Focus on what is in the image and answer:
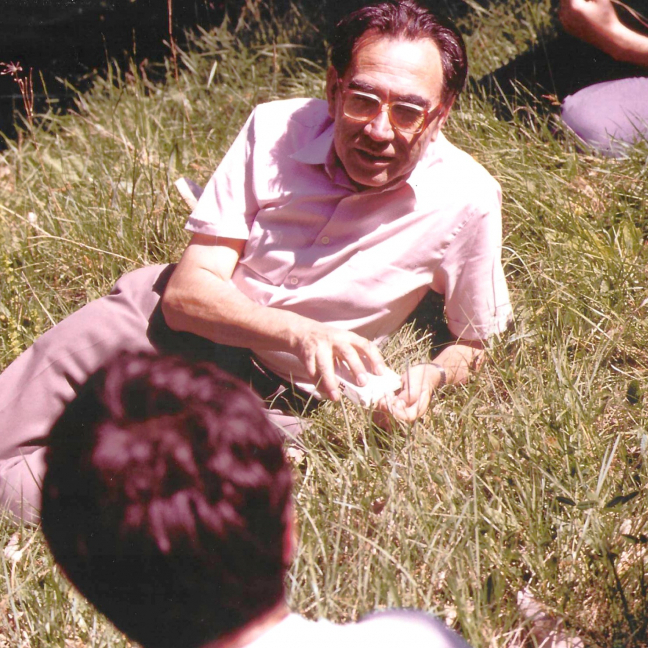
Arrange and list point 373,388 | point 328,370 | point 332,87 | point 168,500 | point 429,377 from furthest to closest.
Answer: point 332,87 → point 429,377 → point 373,388 → point 328,370 → point 168,500

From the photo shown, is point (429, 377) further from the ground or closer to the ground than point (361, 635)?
closer to the ground

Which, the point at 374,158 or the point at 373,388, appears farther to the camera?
the point at 374,158

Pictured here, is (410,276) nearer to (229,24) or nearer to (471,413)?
(471,413)

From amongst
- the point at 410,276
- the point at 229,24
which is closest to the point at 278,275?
the point at 410,276

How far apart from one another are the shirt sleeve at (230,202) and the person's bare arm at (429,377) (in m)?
0.69

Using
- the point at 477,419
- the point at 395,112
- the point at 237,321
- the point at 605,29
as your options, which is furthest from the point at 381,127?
the point at 605,29

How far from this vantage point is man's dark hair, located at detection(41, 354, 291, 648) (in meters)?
1.03

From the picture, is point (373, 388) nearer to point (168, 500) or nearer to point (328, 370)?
point (328, 370)

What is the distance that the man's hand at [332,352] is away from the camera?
6.20 feet

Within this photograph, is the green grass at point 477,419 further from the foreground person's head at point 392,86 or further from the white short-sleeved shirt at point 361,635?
the foreground person's head at point 392,86

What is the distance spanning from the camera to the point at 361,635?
1114 millimetres

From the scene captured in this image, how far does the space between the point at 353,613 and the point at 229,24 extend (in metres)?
4.29

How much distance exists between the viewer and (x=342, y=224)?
2.36 meters

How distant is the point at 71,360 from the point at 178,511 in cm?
151
